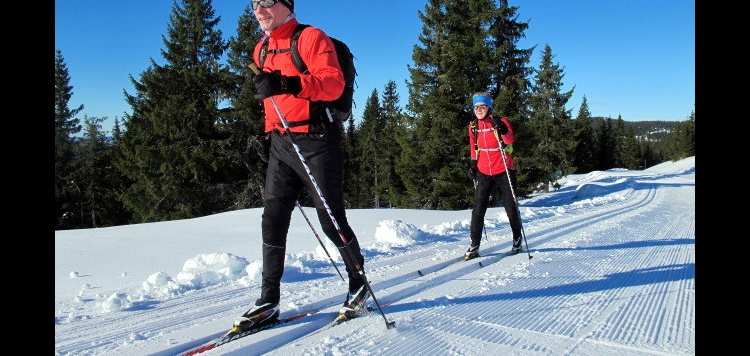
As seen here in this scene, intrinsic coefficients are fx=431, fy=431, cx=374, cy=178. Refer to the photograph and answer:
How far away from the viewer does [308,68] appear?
9.35 feet

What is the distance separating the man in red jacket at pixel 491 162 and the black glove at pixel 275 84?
3644mm

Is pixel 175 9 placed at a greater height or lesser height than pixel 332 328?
greater

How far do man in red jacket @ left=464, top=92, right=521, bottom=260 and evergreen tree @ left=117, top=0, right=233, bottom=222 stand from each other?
18111mm

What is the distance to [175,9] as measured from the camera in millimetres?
22625

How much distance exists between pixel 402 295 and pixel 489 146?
2925 millimetres

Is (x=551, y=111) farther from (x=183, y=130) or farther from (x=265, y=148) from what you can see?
(x=265, y=148)

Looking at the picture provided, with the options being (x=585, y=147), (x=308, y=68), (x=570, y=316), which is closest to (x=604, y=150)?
(x=585, y=147)

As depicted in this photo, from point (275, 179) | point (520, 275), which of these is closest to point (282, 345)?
point (275, 179)

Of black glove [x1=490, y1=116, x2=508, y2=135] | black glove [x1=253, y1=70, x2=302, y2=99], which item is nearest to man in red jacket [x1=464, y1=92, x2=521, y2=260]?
black glove [x1=490, y1=116, x2=508, y2=135]

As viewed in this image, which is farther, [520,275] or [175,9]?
[175,9]

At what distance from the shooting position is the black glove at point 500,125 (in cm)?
566

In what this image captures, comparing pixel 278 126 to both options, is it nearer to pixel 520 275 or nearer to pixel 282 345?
pixel 282 345

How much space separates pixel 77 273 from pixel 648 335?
5.27 meters

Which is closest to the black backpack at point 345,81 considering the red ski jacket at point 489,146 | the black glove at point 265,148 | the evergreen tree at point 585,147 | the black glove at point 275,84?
the black glove at point 275,84
